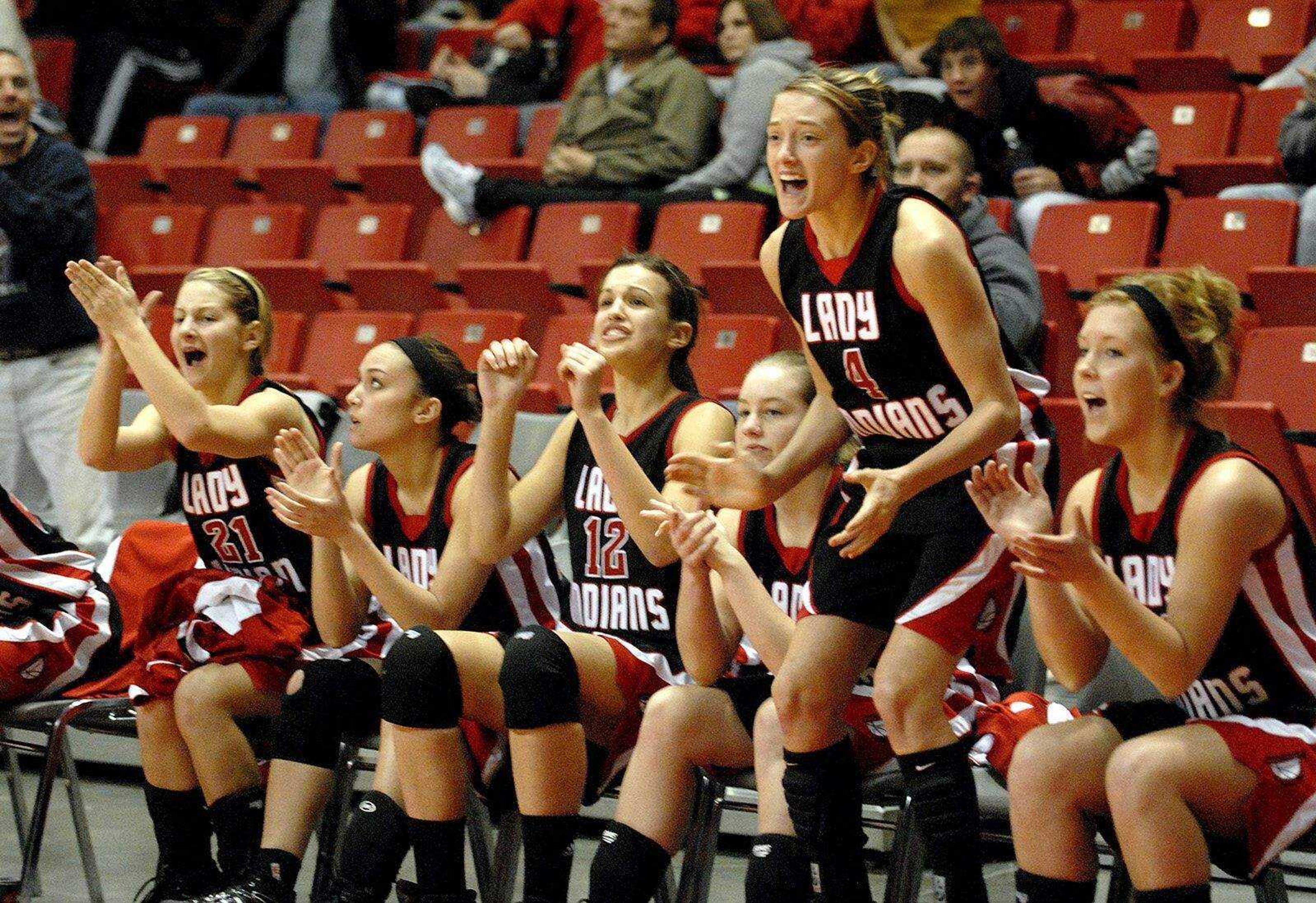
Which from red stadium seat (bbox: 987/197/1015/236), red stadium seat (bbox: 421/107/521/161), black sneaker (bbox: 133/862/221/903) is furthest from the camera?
red stadium seat (bbox: 421/107/521/161)

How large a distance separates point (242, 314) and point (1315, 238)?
3.19 meters

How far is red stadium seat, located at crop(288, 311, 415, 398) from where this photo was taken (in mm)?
5984

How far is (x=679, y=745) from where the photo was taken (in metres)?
3.04

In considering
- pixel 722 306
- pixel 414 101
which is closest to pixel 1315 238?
pixel 722 306

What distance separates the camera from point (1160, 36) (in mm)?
7203

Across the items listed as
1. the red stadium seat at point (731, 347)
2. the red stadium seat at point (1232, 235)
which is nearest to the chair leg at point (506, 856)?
the red stadium seat at point (731, 347)

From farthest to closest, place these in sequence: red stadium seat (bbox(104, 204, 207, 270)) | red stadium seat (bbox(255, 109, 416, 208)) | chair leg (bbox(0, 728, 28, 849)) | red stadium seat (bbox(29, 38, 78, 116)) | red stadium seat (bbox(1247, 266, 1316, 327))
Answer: red stadium seat (bbox(29, 38, 78, 116)), red stadium seat (bbox(255, 109, 416, 208)), red stadium seat (bbox(104, 204, 207, 270)), red stadium seat (bbox(1247, 266, 1316, 327)), chair leg (bbox(0, 728, 28, 849))

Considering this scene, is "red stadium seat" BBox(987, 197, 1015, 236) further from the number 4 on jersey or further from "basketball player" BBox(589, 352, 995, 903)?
the number 4 on jersey

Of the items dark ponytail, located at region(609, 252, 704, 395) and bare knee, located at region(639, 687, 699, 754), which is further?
dark ponytail, located at region(609, 252, 704, 395)

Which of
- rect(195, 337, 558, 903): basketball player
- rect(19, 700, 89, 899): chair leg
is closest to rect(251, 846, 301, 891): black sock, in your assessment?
rect(195, 337, 558, 903): basketball player

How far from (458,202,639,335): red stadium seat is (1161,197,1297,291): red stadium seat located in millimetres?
1830

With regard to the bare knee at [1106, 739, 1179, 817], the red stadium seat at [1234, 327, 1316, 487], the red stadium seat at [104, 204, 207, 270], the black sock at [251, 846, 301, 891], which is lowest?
the black sock at [251, 846, 301, 891]

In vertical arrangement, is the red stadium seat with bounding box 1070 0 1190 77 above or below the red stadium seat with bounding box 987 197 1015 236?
above

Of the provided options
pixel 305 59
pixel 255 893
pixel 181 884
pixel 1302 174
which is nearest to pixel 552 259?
pixel 1302 174
